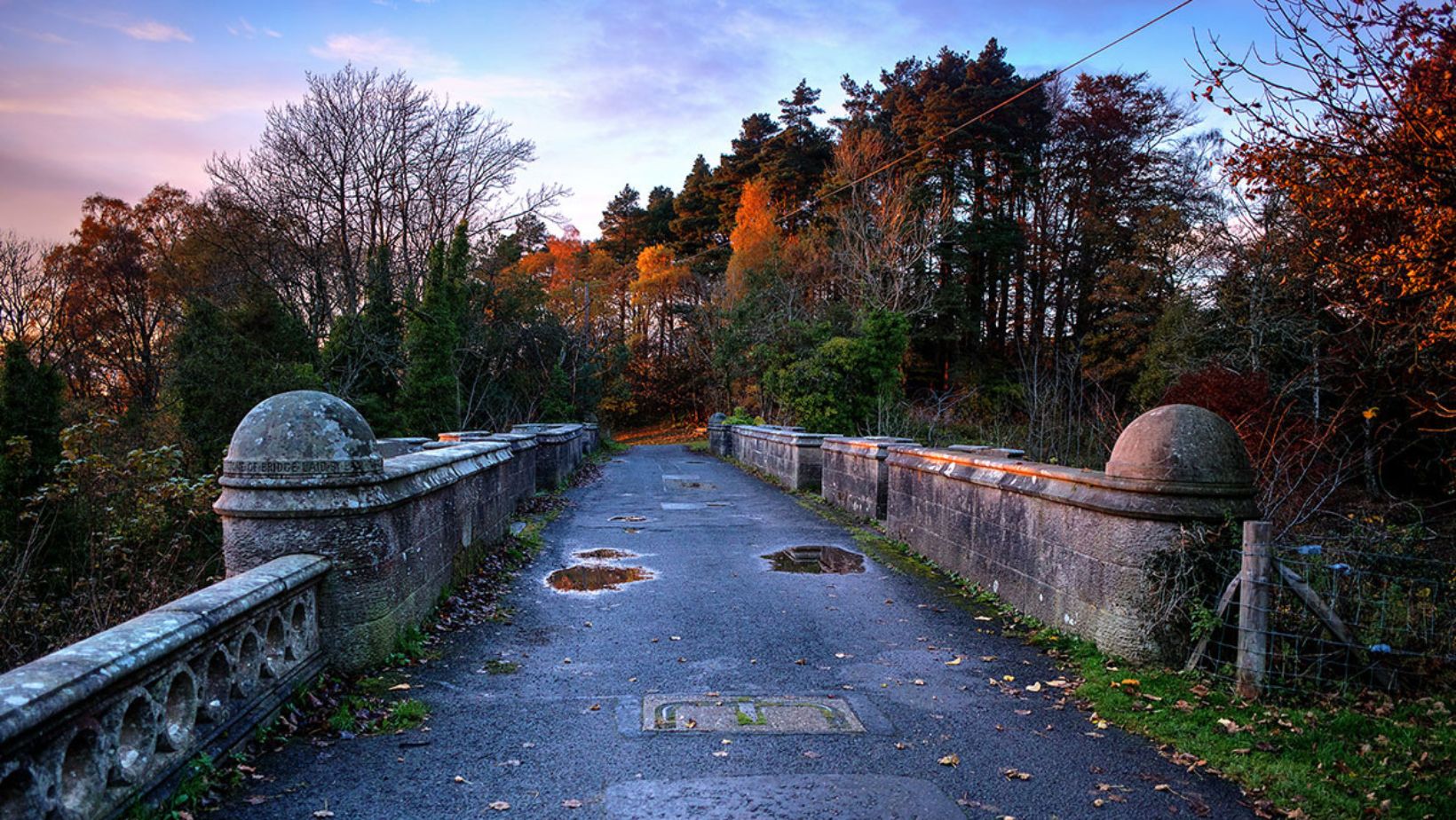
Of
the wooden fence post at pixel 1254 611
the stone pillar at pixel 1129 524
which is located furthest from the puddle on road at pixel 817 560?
the wooden fence post at pixel 1254 611

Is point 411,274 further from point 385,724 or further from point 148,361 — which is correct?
point 385,724

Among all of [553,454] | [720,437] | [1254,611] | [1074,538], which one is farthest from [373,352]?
[1254,611]

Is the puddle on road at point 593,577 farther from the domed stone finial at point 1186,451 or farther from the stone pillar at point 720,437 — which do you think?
the stone pillar at point 720,437

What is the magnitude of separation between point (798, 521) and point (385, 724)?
8.37m

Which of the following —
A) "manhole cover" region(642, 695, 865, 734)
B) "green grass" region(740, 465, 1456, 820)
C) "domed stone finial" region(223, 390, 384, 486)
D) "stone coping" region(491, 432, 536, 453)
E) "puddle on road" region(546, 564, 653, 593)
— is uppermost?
"domed stone finial" region(223, 390, 384, 486)

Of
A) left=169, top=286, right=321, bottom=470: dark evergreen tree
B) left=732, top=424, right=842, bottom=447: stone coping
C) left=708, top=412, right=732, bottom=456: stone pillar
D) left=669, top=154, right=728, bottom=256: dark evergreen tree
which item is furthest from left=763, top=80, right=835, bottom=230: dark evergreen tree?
left=169, top=286, right=321, bottom=470: dark evergreen tree

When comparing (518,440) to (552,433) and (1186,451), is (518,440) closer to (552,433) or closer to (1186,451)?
(552,433)

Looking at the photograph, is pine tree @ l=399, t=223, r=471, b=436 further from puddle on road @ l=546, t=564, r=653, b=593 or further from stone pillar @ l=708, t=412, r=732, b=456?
puddle on road @ l=546, t=564, r=653, b=593

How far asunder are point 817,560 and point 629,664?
13.4 ft

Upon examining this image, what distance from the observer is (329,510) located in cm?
455

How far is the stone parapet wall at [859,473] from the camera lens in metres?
11.4

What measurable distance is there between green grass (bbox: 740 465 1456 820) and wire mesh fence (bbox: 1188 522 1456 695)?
0.13 meters

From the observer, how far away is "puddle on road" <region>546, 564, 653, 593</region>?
7.51m

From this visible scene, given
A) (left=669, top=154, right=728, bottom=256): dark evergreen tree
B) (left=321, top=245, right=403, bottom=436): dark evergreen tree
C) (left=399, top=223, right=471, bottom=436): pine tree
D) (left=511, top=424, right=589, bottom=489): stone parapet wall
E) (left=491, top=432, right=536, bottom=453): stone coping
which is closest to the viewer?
(left=491, top=432, right=536, bottom=453): stone coping
